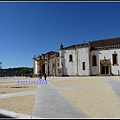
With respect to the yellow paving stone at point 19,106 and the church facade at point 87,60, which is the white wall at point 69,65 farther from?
the yellow paving stone at point 19,106

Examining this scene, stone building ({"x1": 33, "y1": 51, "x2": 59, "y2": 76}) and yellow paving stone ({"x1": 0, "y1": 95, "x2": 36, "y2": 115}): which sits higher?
stone building ({"x1": 33, "y1": 51, "x2": 59, "y2": 76})

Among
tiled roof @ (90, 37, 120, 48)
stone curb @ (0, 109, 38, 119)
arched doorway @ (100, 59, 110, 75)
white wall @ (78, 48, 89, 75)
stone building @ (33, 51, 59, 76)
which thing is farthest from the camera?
stone building @ (33, 51, 59, 76)

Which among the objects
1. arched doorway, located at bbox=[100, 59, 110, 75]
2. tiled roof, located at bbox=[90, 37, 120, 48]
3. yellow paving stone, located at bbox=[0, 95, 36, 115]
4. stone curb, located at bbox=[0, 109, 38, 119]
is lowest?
yellow paving stone, located at bbox=[0, 95, 36, 115]

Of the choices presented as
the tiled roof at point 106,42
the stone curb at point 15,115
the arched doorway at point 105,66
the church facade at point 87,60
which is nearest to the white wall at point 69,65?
the church facade at point 87,60

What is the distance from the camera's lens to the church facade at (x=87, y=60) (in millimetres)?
42938

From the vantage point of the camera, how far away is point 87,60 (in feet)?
152

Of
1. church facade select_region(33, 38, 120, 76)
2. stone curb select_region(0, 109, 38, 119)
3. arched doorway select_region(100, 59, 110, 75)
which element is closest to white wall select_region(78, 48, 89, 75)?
church facade select_region(33, 38, 120, 76)

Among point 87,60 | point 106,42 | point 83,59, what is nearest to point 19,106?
point 87,60

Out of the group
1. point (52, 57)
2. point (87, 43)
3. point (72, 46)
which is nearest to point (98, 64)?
point (87, 43)

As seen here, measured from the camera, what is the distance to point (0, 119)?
15.3 ft

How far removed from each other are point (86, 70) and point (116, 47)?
988 centimetres

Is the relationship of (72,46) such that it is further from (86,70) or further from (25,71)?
(25,71)

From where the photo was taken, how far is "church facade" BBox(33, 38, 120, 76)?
4294cm

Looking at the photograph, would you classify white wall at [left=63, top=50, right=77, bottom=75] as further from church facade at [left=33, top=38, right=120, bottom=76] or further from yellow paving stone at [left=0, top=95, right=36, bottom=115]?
yellow paving stone at [left=0, top=95, right=36, bottom=115]
